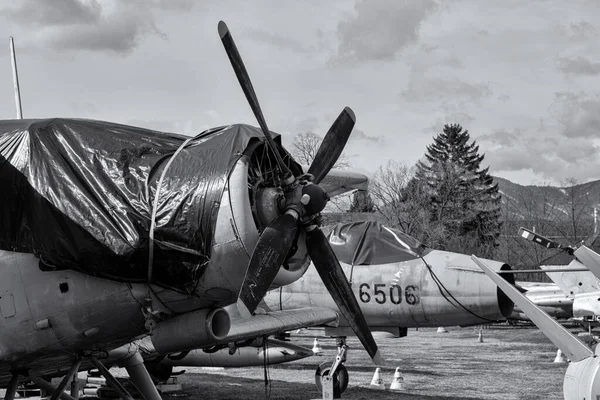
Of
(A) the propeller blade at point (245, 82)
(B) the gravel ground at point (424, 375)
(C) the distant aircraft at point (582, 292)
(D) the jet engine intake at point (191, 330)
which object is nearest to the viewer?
(A) the propeller blade at point (245, 82)

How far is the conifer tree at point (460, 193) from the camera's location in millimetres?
56469

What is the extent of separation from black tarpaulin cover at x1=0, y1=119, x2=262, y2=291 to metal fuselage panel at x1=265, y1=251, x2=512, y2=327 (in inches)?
285

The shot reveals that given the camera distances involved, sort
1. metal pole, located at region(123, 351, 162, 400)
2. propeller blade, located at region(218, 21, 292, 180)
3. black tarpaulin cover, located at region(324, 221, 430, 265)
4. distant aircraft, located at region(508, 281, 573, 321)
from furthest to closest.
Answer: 1. distant aircraft, located at region(508, 281, 573, 321)
2. black tarpaulin cover, located at region(324, 221, 430, 265)
3. metal pole, located at region(123, 351, 162, 400)
4. propeller blade, located at region(218, 21, 292, 180)

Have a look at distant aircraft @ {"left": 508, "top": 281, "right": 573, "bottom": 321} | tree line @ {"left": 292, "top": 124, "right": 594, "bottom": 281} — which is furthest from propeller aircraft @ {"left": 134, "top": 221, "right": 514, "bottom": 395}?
tree line @ {"left": 292, "top": 124, "right": 594, "bottom": 281}

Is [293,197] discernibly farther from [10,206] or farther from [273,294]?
[273,294]

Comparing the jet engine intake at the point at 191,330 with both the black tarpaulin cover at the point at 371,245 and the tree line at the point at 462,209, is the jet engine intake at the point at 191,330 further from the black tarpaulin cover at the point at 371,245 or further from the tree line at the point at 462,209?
the tree line at the point at 462,209

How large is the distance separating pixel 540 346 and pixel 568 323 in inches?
498

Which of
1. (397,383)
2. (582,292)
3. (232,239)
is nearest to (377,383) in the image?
(397,383)

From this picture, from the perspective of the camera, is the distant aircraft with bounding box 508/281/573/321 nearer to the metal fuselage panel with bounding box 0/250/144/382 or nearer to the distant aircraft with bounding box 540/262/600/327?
the distant aircraft with bounding box 540/262/600/327

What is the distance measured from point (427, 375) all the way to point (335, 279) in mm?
9369

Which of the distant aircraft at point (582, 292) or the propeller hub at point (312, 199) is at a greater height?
the propeller hub at point (312, 199)

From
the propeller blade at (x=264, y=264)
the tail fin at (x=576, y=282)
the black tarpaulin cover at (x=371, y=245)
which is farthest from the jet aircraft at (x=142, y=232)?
the tail fin at (x=576, y=282)

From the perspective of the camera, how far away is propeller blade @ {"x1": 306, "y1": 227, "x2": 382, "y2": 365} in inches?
259

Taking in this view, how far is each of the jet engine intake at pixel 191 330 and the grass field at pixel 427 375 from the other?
2.69 m
